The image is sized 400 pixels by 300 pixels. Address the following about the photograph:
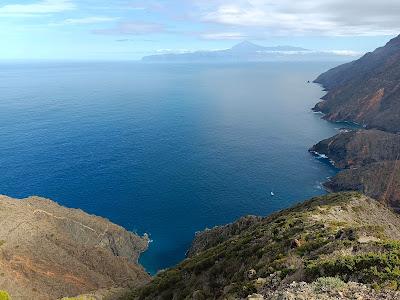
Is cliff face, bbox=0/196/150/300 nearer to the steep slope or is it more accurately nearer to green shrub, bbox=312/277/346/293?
the steep slope

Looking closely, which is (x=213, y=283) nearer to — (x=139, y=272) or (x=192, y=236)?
(x=139, y=272)

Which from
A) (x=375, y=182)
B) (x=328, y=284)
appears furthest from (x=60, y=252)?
(x=375, y=182)

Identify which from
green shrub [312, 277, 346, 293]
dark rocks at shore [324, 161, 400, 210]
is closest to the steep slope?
green shrub [312, 277, 346, 293]

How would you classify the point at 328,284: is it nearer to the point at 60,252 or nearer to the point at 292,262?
the point at 292,262

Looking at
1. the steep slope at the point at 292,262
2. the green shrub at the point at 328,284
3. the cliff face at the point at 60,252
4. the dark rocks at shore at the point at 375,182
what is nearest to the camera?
the green shrub at the point at 328,284

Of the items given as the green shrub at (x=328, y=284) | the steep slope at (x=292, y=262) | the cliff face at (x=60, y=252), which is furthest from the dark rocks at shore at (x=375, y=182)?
the green shrub at (x=328, y=284)

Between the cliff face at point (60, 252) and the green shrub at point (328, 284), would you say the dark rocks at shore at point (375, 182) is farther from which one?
the green shrub at point (328, 284)

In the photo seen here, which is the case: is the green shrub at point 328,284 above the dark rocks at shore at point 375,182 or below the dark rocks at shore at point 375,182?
above
